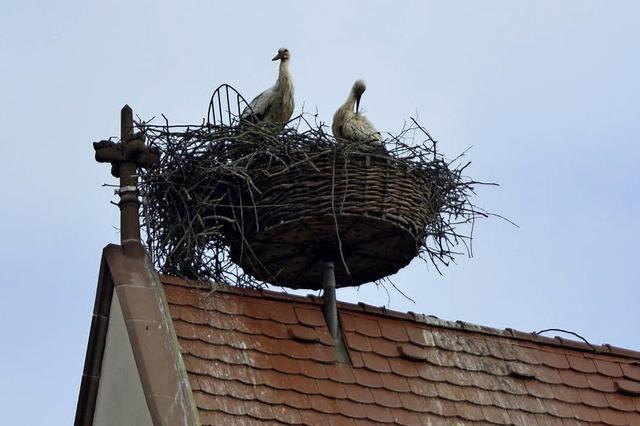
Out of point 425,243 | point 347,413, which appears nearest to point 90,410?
point 347,413

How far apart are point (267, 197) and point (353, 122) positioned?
171 centimetres

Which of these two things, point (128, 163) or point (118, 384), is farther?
point (128, 163)

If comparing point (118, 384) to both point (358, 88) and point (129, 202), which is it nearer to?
→ point (129, 202)

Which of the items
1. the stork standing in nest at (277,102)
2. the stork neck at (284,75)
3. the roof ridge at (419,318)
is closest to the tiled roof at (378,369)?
the roof ridge at (419,318)

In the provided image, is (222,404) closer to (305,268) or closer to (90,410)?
(90,410)

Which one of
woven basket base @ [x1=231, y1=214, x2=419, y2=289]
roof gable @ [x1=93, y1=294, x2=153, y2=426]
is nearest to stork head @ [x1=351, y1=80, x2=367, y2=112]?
woven basket base @ [x1=231, y1=214, x2=419, y2=289]

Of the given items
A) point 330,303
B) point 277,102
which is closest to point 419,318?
point 330,303

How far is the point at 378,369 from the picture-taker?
10.8m

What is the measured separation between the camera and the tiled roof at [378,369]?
33.2 feet

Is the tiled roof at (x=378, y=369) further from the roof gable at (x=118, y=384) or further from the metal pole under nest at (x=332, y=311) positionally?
the roof gable at (x=118, y=384)

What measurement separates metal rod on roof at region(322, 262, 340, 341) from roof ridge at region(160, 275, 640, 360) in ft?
0.19

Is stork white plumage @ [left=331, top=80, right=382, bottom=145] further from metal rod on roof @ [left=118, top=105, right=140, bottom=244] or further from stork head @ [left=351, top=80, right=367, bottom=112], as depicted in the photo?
metal rod on roof @ [left=118, top=105, right=140, bottom=244]

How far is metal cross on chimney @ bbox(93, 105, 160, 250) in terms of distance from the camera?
10.9 m

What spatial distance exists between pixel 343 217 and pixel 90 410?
1871 millimetres
